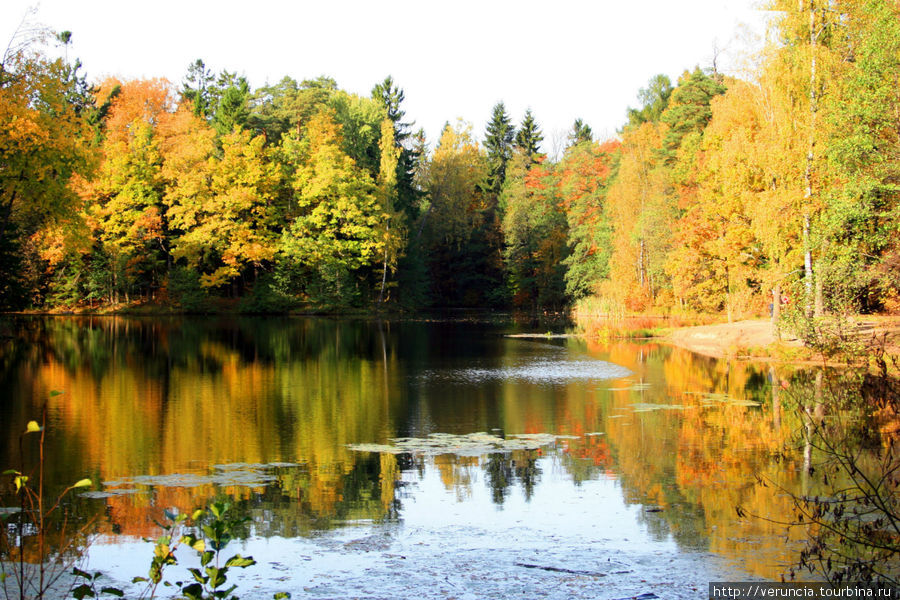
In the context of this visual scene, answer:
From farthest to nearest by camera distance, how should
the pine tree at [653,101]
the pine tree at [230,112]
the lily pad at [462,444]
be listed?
1. the pine tree at [653,101]
2. the pine tree at [230,112]
3. the lily pad at [462,444]

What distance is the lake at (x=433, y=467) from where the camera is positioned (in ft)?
22.3

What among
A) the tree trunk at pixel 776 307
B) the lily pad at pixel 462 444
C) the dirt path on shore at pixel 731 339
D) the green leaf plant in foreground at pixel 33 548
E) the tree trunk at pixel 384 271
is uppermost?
the tree trunk at pixel 384 271

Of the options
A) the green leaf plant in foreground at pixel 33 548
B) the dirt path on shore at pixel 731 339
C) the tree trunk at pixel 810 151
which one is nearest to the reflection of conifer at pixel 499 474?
the green leaf plant in foreground at pixel 33 548

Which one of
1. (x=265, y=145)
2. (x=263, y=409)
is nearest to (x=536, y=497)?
(x=263, y=409)

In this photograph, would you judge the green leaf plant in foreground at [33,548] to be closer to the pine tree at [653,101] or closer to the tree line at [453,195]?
the tree line at [453,195]

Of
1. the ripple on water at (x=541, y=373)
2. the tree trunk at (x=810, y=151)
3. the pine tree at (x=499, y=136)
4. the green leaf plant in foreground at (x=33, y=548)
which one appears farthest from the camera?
the pine tree at (x=499, y=136)

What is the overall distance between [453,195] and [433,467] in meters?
59.1

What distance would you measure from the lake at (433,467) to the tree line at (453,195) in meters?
6.51

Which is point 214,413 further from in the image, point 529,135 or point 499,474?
point 529,135

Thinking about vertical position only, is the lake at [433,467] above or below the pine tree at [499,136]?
below

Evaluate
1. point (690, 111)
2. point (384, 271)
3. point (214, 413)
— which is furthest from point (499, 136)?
point (214, 413)

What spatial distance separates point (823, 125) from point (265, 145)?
44.0 meters

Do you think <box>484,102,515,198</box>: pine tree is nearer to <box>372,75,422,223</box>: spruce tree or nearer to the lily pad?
<box>372,75,422,223</box>: spruce tree

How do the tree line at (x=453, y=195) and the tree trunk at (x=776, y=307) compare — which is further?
the tree trunk at (x=776, y=307)
